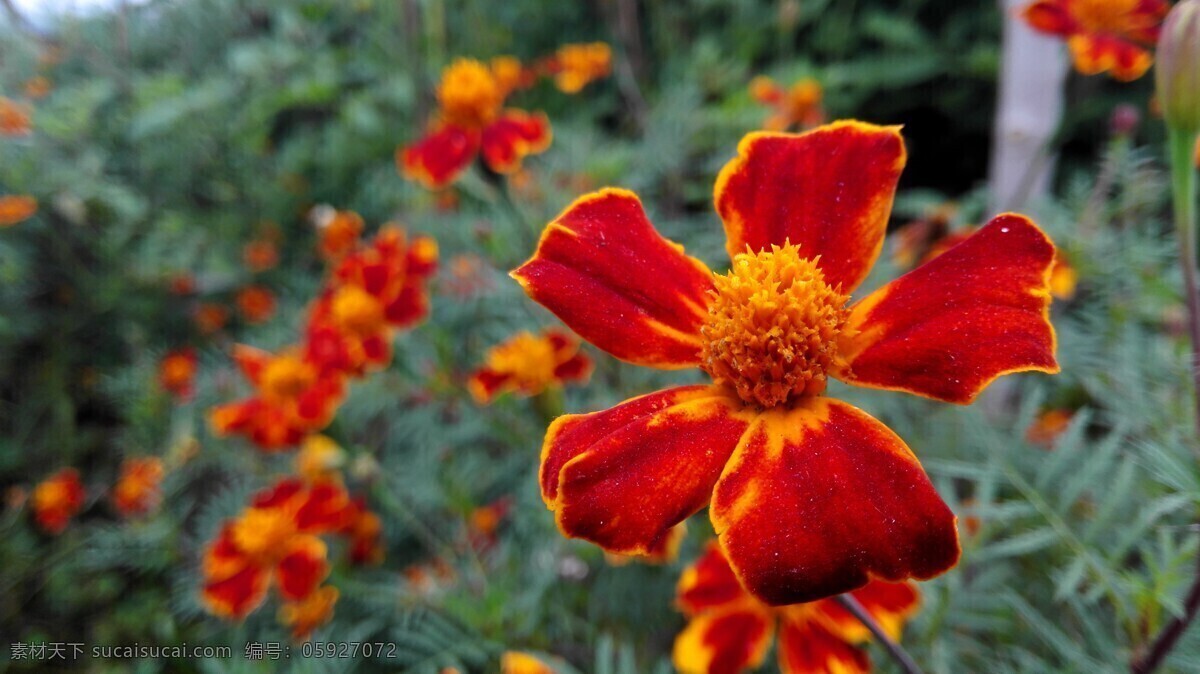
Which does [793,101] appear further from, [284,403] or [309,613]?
[309,613]

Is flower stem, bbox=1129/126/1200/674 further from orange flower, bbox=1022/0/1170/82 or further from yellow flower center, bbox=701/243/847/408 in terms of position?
orange flower, bbox=1022/0/1170/82

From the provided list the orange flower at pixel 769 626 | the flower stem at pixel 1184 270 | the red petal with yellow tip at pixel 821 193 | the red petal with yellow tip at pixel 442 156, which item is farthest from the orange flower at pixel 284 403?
the flower stem at pixel 1184 270

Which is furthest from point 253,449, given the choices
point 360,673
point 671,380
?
point 671,380

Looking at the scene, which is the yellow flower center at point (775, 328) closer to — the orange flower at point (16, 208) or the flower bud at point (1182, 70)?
the flower bud at point (1182, 70)

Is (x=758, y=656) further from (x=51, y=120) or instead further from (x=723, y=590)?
(x=51, y=120)

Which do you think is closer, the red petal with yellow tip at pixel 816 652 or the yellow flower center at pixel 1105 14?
the red petal with yellow tip at pixel 816 652

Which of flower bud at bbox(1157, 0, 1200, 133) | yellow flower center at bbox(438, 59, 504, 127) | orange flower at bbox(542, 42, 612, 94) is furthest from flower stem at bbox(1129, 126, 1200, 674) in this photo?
orange flower at bbox(542, 42, 612, 94)

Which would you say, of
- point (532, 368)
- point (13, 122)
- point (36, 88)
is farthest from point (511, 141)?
point (36, 88)
